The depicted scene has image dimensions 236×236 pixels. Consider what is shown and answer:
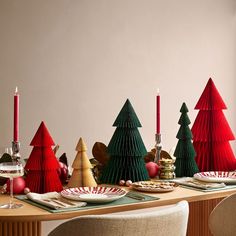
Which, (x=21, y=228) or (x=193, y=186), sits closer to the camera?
(x=21, y=228)

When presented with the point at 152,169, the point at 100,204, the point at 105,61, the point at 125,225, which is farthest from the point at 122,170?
the point at 105,61

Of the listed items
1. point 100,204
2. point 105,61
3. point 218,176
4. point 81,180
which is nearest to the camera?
point 100,204

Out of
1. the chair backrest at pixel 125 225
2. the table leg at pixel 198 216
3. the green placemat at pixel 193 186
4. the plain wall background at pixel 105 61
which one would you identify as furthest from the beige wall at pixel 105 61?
the chair backrest at pixel 125 225

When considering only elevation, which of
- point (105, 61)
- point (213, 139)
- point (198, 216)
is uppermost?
point (105, 61)

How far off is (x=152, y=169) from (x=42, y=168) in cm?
53

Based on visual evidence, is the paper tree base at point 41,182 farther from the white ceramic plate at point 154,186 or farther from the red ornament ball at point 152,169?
the red ornament ball at point 152,169

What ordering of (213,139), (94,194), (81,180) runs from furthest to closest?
1. (213,139)
2. (81,180)
3. (94,194)

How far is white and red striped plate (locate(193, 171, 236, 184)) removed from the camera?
2121mm

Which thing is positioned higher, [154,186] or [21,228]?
[154,186]

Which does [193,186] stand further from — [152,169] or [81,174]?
[81,174]

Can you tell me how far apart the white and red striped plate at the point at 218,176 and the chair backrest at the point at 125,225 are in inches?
23.7

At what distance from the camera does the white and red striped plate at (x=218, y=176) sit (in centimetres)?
212

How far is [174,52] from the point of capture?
3795 mm

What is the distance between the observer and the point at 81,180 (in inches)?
77.5
